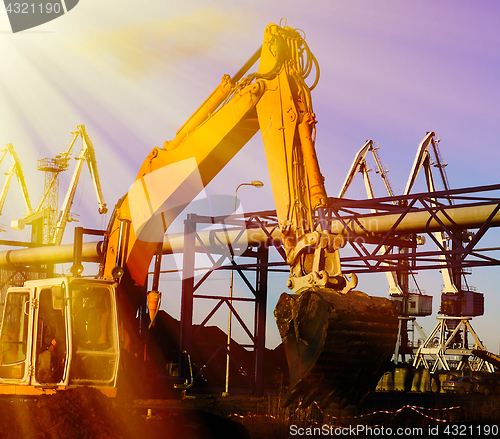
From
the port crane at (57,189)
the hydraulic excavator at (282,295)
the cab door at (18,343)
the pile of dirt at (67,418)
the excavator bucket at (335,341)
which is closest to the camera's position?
the pile of dirt at (67,418)

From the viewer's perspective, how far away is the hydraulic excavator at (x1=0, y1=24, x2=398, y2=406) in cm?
891

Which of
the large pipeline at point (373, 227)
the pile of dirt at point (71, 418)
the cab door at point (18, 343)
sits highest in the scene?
the large pipeline at point (373, 227)

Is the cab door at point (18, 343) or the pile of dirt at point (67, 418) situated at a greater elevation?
the cab door at point (18, 343)

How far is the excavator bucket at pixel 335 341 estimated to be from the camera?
28.4 feet

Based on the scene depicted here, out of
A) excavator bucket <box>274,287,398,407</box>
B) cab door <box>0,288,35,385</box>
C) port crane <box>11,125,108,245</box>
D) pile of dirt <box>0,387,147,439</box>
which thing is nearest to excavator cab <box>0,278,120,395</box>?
cab door <box>0,288,35,385</box>

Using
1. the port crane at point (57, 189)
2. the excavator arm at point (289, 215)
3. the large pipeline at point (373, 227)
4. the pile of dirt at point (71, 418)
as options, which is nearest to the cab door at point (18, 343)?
the pile of dirt at point (71, 418)

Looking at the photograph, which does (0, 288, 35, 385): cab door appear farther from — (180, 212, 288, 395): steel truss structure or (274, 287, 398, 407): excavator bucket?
(180, 212, 288, 395): steel truss structure

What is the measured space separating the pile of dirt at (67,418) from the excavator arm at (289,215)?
228 centimetres

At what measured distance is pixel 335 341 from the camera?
28.4 feet

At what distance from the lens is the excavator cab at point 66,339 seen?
905 cm

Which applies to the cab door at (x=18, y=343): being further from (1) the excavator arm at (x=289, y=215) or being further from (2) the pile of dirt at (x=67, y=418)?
(1) the excavator arm at (x=289, y=215)

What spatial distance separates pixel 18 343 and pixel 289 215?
4.66m

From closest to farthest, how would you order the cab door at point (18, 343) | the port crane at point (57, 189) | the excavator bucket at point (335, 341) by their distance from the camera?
the excavator bucket at point (335, 341)
the cab door at point (18, 343)
the port crane at point (57, 189)

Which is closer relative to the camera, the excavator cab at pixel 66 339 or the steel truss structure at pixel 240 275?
the excavator cab at pixel 66 339
